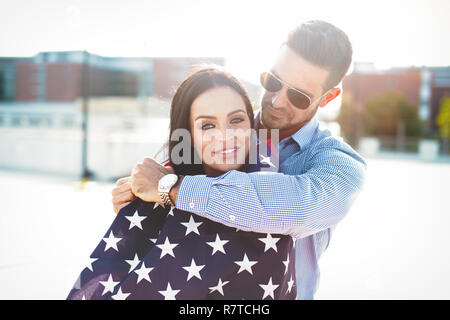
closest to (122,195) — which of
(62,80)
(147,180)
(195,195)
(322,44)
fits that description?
(147,180)

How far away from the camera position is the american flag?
1.36m

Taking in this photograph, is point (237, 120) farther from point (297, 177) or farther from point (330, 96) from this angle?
point (330, 96)

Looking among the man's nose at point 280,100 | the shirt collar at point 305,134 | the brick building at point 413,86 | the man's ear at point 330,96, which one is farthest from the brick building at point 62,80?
the shirt collar at point 305,134

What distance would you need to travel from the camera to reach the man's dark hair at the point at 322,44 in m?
1.72

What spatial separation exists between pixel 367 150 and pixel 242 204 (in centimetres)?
2062

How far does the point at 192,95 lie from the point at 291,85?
0.48 m

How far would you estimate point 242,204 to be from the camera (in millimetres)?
1269

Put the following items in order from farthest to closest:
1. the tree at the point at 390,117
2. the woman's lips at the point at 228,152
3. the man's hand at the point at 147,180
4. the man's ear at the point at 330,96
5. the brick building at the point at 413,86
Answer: the brick building at the point at 413,86 < the tree at the point at 390,117 < the man's ear at the point at 330,96 < the woman's lips at the point at 228,152 < the man's hand at the point at 147,180

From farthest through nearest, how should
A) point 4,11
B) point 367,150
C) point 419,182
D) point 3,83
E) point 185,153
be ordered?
point 3,83
point 367,150
point 419,182
point 4,11
point 185,153

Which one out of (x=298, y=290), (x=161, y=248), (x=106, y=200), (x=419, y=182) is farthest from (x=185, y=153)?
(x=419, y=182)

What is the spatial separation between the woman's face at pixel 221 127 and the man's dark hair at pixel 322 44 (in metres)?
0.42

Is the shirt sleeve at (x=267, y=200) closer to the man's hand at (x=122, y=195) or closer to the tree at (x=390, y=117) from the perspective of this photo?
the man's hand at (x=122, y=195)

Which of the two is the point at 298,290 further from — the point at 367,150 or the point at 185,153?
the point at 367,150

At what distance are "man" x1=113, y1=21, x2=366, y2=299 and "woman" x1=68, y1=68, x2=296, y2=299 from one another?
3.5 inches
